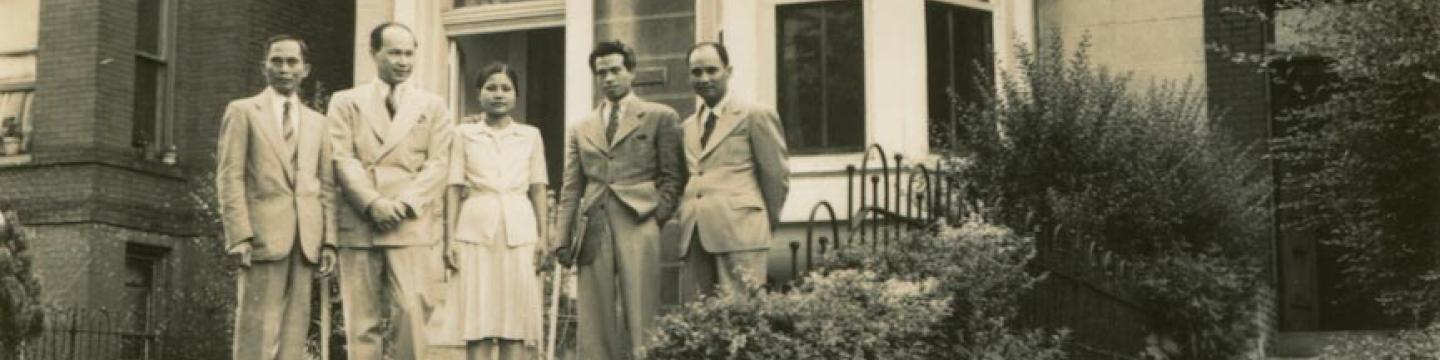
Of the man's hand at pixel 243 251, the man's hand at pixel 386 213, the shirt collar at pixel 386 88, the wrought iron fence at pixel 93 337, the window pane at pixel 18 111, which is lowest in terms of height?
the wrought iron fence at pixel 93 337

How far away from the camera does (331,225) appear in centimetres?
923

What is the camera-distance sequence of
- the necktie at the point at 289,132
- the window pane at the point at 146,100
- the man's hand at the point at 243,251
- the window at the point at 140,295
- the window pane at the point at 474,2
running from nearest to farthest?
the man's hand at the point at 243,251
the necktie at the point at 289,132
the window pane at the point at 474,2
the window at the point at 140,295
the window pane at the point at 146,100

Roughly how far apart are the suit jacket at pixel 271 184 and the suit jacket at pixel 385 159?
0.40 feet

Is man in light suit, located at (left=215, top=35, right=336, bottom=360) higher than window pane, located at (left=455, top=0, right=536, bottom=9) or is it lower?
lower

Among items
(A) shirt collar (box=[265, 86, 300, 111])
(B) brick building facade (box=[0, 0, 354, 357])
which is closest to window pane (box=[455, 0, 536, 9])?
(B) brick building facade (box=[0, 0, 354, 357])

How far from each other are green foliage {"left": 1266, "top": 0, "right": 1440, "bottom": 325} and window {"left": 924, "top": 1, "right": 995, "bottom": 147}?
282 cm

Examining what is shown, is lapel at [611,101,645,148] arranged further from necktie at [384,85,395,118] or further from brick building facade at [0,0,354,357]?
brick building facade at [0,0,354,357]

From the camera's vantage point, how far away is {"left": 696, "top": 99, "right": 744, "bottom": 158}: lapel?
955cm

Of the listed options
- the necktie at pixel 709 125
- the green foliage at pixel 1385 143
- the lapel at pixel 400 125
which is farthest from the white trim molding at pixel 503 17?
the lapel at pixel 400 125

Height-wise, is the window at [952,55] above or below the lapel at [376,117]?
above

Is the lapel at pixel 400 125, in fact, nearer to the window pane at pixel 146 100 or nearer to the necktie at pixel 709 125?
the necktie at pixel 709 125

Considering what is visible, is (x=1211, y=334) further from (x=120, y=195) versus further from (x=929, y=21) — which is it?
(x=120, y=195)

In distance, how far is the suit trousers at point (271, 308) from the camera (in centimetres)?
902

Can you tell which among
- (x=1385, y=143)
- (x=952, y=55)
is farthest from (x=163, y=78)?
(x=1385, y=143)
